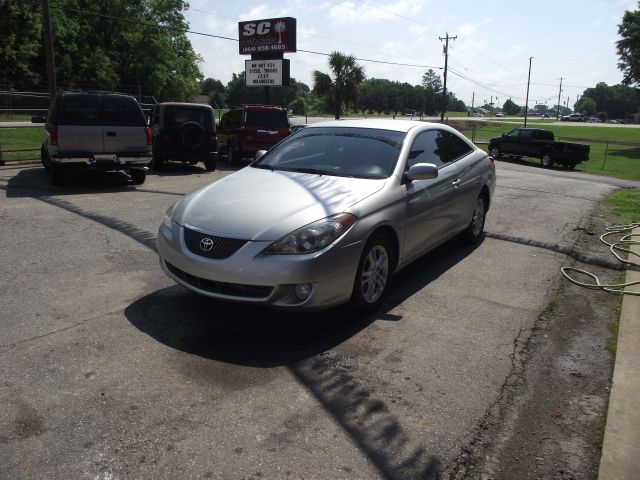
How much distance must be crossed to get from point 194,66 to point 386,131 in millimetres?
64722

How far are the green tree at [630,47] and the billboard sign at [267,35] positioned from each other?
28.4 metres

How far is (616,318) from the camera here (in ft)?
16.3

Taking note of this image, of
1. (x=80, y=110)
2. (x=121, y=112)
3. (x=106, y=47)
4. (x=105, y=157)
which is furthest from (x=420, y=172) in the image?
(x=106, y=47)

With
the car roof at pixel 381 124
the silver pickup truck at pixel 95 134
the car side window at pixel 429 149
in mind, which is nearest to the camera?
the car side window at pixel 429 149

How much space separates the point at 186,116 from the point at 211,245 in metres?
11.0

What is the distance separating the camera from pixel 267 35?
21.8 meters

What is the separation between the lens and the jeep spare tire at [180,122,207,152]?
13812 mm

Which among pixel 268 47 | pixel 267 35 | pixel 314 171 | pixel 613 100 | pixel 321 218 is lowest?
pixel 321 218

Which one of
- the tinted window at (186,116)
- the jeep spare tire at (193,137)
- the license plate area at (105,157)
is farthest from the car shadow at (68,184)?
the tinted window at (186,116)

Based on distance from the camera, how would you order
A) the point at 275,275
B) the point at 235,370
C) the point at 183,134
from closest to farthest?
the point at 235,370 < the point at 275,275 < the point at 183,134

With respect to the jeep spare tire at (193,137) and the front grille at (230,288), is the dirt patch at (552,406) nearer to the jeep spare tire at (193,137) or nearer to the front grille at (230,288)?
the front grille at (230,288)

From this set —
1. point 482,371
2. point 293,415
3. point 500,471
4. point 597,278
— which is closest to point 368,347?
point 482,371

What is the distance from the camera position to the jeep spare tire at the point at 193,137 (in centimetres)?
1381

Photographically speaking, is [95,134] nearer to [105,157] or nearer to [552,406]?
[105,157]
